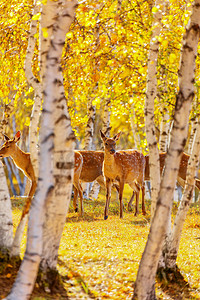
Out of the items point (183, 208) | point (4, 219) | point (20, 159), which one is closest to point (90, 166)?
point (20, 159)

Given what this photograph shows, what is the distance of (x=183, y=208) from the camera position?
840 cm

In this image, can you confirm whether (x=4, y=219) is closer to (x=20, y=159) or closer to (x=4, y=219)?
(x=4, y=219)

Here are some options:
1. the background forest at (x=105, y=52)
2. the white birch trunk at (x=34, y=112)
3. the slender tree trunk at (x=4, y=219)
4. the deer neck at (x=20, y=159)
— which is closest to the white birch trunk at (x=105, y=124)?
the background forest at (x=105, y=52)

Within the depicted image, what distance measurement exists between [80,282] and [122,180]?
7617 mm

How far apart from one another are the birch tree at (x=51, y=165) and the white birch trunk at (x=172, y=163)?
127cm

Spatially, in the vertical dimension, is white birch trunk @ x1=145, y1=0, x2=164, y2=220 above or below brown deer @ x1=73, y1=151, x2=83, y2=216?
above

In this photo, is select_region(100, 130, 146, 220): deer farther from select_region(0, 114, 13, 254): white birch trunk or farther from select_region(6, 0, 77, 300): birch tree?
select_region(6, 0, 77, 300): birch tree

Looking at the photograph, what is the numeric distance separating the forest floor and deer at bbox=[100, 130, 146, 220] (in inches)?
69.0

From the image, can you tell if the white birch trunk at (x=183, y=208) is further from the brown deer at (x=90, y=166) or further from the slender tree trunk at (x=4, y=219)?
the brown deer at (x=90, y=166)

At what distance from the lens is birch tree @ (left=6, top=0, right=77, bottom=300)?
5727mm

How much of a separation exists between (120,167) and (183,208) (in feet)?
22.2

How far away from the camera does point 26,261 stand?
18.8 feet

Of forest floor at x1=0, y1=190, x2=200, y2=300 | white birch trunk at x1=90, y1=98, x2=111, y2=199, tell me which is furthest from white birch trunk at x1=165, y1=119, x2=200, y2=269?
white birch trunk at x1=90, y1=98, x2=111, y2=199

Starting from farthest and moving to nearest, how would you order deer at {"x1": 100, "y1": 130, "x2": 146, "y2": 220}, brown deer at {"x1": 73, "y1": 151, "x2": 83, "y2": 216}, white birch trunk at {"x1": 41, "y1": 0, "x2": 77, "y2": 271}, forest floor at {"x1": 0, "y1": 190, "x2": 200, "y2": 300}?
brown deer at {"x1": 73, "y1": 151, "x2": 83, "y2": 216}
deer at {"x1": 100, "y1": 130, "x2": 146, "y2": 220}
forest floor at {"x1": 0, "y1": 190, "x2": 200, "y2": 300}
white birch trunk at {"x1": 41, "y1": 0, "x2": 77, "y2": 271}
